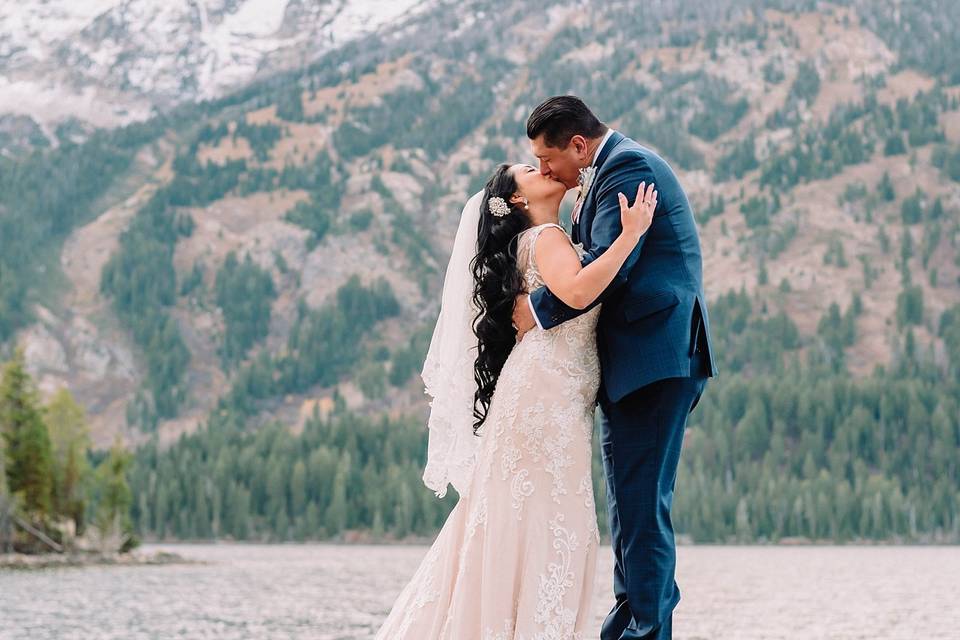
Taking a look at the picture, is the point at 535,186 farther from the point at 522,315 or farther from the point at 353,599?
the point at 353,599

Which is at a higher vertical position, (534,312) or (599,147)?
(599,147)

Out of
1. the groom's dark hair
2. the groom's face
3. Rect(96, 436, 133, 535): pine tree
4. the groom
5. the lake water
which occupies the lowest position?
the lake water

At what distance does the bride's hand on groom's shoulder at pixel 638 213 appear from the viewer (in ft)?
28.0

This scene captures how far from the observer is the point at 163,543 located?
486 feet

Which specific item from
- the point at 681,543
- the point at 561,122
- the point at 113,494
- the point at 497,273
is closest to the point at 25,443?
the point at 113,494

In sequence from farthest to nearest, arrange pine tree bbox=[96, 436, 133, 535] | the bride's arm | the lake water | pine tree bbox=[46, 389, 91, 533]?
pine tree bbox=[96, 436, 133, 535] < pine tree bbox=[46, 389, 91, 533] < the lake water < the bride's arm

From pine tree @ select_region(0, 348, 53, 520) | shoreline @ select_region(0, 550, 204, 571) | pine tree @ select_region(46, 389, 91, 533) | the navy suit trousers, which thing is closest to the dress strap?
the navy suit trousers

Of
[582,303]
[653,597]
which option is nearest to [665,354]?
[582,303]

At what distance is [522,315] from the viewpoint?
924 centimetres

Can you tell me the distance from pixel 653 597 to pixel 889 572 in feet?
320

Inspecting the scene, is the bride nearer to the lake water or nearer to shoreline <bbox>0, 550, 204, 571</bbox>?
the lake water

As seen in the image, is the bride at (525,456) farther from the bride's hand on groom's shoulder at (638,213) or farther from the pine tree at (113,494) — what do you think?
the pine tree at (113,494)

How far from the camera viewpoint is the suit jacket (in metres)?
8.61

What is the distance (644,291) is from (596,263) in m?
0.38
